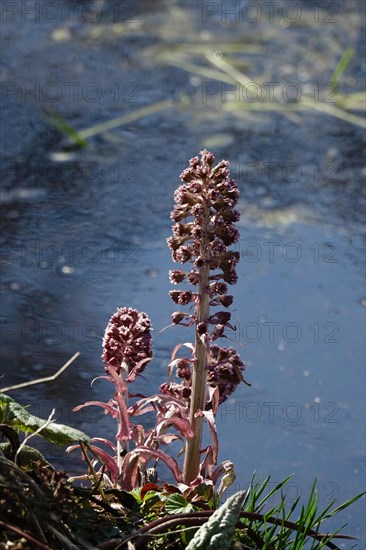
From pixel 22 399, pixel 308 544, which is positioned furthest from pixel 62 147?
pixel 308 544

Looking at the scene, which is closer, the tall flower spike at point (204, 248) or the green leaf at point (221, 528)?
the green leaf at point (221, 528)

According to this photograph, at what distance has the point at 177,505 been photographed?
3.22 ft

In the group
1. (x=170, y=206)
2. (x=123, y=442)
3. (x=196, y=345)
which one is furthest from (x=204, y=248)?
(x=170, y=206)

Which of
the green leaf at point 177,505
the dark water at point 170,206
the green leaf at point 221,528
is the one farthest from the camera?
the dark water at point 170,206

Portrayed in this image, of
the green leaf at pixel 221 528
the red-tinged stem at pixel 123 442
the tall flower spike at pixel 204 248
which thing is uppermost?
the tall flower spike at pixel 204 248

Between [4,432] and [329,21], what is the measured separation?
8.83ft

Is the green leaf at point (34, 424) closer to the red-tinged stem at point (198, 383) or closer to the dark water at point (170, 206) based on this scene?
the red-tinged stem at point (198, 383)

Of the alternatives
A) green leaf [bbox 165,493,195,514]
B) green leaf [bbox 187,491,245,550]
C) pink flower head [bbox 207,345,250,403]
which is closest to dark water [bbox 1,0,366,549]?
pink flower head [bbox 207,345,250,403]

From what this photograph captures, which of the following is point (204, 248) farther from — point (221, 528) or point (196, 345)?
point (221, 528)

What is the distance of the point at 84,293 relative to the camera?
6.63ft

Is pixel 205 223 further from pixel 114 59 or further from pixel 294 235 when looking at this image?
pixel 114 59

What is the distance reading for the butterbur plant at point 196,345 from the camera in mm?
1028

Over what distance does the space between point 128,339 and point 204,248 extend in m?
0.12

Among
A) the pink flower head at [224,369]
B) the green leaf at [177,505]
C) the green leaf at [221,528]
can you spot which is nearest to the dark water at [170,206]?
the pink flower head at [224,369]
